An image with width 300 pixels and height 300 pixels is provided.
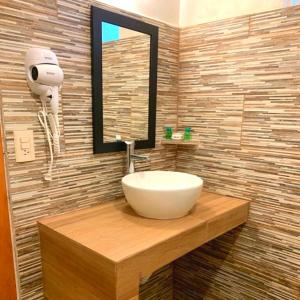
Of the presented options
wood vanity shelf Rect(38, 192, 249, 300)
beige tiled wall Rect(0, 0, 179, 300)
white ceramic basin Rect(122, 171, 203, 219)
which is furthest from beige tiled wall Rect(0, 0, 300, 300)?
white ceramic basin Rect(122, 171, 203, 219)

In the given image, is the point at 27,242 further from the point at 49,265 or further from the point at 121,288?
the point at 121,288

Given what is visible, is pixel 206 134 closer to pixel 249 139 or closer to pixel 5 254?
pixel 249 139

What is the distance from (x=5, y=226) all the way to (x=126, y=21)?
3.81 ft

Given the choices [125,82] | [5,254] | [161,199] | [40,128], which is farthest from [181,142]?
[5,254]

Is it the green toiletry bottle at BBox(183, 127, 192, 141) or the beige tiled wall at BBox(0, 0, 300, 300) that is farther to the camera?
the green toiletry bottle at BBox(183, 127, 192, 141)

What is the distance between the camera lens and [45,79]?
1066mm

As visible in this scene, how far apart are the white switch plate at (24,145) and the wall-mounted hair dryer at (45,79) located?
0.25 ft

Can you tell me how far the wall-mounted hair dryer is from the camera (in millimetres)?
1070

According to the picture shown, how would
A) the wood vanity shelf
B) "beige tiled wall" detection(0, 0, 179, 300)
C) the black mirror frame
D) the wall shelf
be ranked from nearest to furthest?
the wood vanity shelf → "beige tiled wall" detection(0, 0, 179, 300) → the black mirror frame → the wall shelf

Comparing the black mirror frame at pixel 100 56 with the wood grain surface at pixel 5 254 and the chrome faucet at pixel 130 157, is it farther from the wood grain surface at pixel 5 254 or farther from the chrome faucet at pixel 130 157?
the wood grain surface at pixel 5 254

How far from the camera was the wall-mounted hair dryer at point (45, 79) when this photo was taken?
1.07 m

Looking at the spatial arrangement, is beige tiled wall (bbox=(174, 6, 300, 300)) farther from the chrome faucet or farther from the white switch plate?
the white switch plate

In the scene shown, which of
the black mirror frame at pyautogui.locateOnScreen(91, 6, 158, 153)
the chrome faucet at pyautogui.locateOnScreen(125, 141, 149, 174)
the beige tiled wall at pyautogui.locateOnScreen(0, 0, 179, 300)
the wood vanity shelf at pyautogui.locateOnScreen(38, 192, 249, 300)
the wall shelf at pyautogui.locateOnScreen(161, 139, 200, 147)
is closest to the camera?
the wood vanity shelf at pyautogui.locateOnScreen(38, 192, 249, 300)

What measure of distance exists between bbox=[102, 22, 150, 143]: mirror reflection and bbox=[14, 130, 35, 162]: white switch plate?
391mm
